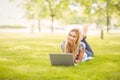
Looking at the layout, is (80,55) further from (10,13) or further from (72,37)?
(10,13)

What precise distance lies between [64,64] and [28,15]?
A: 2053cm

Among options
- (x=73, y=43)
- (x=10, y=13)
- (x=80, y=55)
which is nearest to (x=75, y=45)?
(x=73, y=43)

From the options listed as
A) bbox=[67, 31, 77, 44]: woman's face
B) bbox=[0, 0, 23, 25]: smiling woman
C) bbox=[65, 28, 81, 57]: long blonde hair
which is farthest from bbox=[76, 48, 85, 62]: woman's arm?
bbox=[0, 0, 23, 25]: smiling woman

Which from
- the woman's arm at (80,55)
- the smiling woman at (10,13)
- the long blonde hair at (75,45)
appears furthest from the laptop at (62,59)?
the smiling woman at (10,13)

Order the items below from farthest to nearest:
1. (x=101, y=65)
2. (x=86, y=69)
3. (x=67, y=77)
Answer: (x=101, y=65), (x=86, y=69), (x=67, y=77)

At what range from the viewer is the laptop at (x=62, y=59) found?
14.1ft

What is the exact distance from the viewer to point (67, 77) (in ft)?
12.2

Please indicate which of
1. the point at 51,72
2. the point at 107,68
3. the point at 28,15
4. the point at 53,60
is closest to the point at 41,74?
the point at 51,72

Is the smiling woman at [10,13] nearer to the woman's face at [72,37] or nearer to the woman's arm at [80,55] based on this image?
the woman's arm at [80,55]

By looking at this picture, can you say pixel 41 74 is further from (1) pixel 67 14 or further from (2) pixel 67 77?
(1) pixel 67 14

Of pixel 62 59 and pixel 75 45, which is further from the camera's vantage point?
pixel 75 45

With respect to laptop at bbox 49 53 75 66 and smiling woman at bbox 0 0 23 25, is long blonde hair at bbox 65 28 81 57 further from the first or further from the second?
A: smiling woman at bbox 0 0 23 25

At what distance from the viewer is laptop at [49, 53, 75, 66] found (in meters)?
4.30

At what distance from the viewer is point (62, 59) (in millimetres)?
4383
